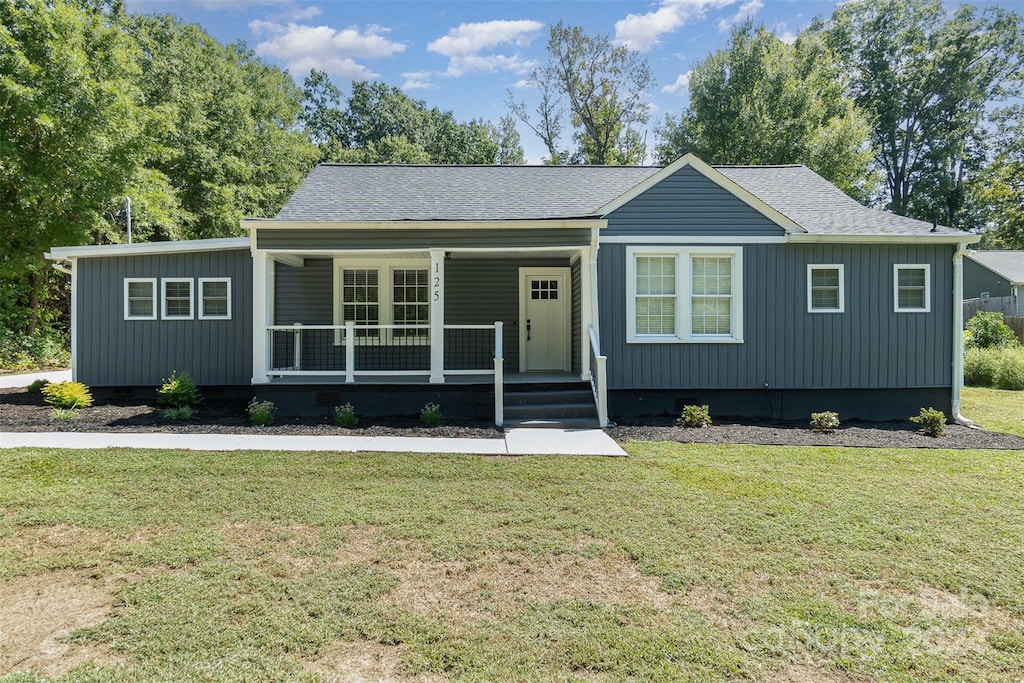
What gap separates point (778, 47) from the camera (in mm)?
25203

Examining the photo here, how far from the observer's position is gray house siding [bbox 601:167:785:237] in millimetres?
9039

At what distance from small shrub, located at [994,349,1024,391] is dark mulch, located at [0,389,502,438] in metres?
13.9

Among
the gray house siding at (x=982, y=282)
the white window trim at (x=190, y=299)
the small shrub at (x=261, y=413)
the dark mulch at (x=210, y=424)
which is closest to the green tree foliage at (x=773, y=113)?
the gray house siding at (x=982, y=282)

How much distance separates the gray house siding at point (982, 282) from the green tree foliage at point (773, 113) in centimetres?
603

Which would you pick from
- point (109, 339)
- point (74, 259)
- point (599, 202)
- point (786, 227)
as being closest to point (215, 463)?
point (109, 339)

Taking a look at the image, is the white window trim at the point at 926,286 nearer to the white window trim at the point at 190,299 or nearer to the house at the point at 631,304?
the house at the point at 631,304

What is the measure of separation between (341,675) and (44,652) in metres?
1.48

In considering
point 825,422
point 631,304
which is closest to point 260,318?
point 631,304

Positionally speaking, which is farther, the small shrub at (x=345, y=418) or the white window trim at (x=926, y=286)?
the white window trim at (x=926, y=286)

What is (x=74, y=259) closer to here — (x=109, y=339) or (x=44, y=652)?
(x=109, y=339)

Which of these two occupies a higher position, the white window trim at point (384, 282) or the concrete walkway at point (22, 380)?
the white window trim at point (384, 282)

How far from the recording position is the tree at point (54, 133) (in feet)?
44.6

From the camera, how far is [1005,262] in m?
26.0

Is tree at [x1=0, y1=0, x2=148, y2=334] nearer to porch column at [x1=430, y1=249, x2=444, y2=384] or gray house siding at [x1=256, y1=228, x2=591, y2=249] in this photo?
gray house siding at [x1=256, y1=228, x2=591, y2=249]
